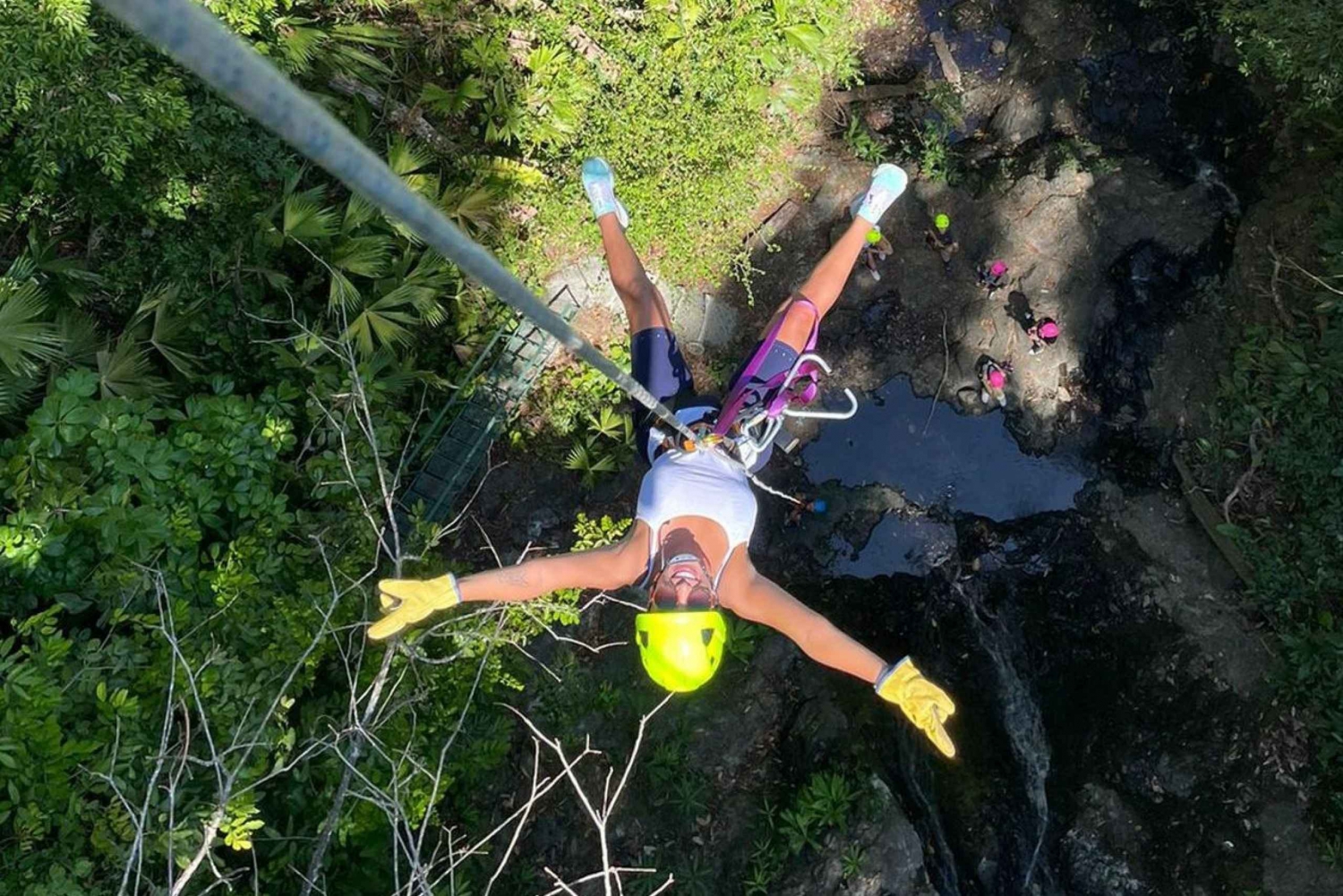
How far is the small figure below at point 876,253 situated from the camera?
6604 mm

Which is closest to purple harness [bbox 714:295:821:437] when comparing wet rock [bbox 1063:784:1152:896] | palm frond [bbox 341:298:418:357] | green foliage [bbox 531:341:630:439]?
green foliage [bbox 531:341:630:439]

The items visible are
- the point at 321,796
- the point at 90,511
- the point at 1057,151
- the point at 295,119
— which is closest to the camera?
the point at 295,119

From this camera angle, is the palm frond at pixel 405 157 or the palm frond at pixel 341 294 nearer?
the palm frond at pixel 341 294

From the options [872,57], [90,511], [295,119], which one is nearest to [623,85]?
[872,57]

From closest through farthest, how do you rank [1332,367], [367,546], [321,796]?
1. [321,796]
2. [367,546]
3. [1332,367]

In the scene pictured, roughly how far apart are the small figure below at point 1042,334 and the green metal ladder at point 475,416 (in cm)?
366

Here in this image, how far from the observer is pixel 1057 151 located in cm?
648

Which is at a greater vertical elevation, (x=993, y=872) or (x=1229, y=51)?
(x=1229, y=51)

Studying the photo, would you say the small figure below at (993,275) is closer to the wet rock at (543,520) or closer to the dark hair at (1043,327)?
the dark hair at (1043,327)

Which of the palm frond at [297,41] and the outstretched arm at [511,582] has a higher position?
the palm frond at [297,41]

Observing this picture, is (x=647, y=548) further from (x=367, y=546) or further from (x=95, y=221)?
(x=95, y=221)

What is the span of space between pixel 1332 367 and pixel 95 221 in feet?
26.1

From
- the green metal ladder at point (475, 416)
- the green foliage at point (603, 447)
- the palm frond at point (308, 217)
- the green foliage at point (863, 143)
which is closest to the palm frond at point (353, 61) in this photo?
the palm frond at point (308, 217)

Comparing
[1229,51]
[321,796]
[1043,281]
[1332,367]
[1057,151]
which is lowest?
[321,796]
